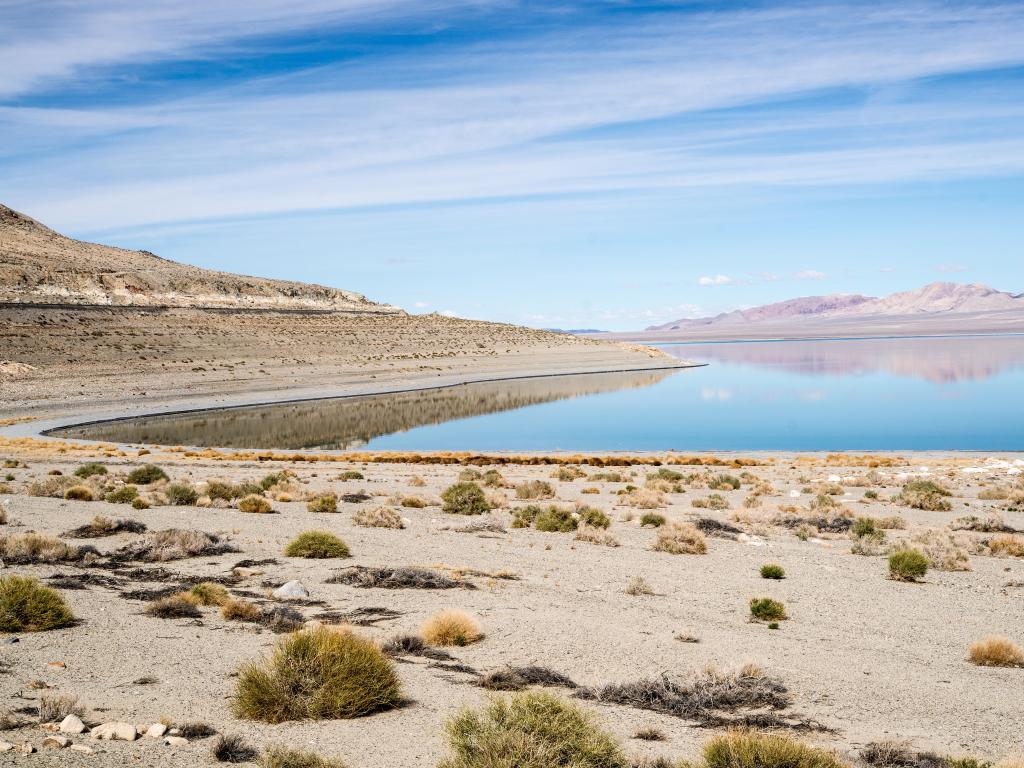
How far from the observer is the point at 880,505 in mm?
20297

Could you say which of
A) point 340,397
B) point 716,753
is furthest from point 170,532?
point 340,397

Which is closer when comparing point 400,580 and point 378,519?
point 400,580

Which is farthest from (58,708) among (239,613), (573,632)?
(573,632)

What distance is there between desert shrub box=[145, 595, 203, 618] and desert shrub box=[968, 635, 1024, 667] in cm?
767

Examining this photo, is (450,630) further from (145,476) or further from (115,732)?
(145,476)

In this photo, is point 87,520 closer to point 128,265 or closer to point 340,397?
point 340,397

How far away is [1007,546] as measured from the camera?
1463 centimetres

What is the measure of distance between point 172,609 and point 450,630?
9.61ft

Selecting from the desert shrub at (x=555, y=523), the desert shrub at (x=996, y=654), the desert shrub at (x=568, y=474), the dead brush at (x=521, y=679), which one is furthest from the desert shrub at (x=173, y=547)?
the desert shrub at (x=568, y=474)

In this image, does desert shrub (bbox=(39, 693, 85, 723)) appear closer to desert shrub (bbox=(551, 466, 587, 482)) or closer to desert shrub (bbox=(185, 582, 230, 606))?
desert shrub (bbox=(185, 582, 230, 606))

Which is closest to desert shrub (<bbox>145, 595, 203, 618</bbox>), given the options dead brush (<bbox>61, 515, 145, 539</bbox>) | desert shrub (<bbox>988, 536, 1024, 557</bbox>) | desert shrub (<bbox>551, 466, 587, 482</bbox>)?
dead brush (<bbox>61, 515, 145, 539</bbox>)

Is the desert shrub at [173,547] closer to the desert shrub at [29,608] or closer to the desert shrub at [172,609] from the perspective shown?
the desert shrub at [172,609]

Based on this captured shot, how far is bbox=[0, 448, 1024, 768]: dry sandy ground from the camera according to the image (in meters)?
6.73

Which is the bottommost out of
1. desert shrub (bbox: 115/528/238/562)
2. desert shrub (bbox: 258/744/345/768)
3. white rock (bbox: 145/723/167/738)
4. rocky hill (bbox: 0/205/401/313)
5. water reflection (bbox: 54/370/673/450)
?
water reflection (bbox: 54/370/673/450)
